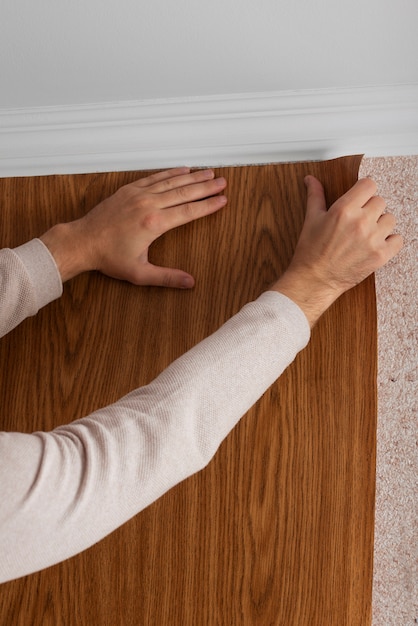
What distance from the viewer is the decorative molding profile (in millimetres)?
1137

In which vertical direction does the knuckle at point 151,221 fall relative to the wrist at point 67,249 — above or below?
above

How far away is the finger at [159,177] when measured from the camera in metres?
1.21

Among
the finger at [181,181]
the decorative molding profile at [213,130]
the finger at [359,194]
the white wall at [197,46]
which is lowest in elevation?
the finger at [359,194]

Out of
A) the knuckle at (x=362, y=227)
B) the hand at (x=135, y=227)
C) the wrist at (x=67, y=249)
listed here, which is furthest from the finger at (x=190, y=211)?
the knuckle at (x=362, y=227)

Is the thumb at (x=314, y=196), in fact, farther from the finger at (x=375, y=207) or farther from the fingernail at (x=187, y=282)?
the fingernail at (x=187, y=282)

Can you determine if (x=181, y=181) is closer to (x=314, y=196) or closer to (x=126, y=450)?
(x=314, y=196)

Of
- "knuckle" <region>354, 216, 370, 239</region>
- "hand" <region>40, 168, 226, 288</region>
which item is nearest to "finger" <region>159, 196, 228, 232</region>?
"hand" <region>40, 168, 226, 288</region>

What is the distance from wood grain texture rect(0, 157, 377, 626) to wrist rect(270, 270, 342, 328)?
0.12m

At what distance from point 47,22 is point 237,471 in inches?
30.6

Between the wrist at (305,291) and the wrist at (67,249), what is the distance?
1.18ft

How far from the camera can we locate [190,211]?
46.9 inches

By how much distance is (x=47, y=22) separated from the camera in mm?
1040

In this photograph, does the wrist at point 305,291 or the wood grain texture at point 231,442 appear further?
the wood grain texture at point 231,442

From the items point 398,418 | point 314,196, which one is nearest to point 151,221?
point 314,196
